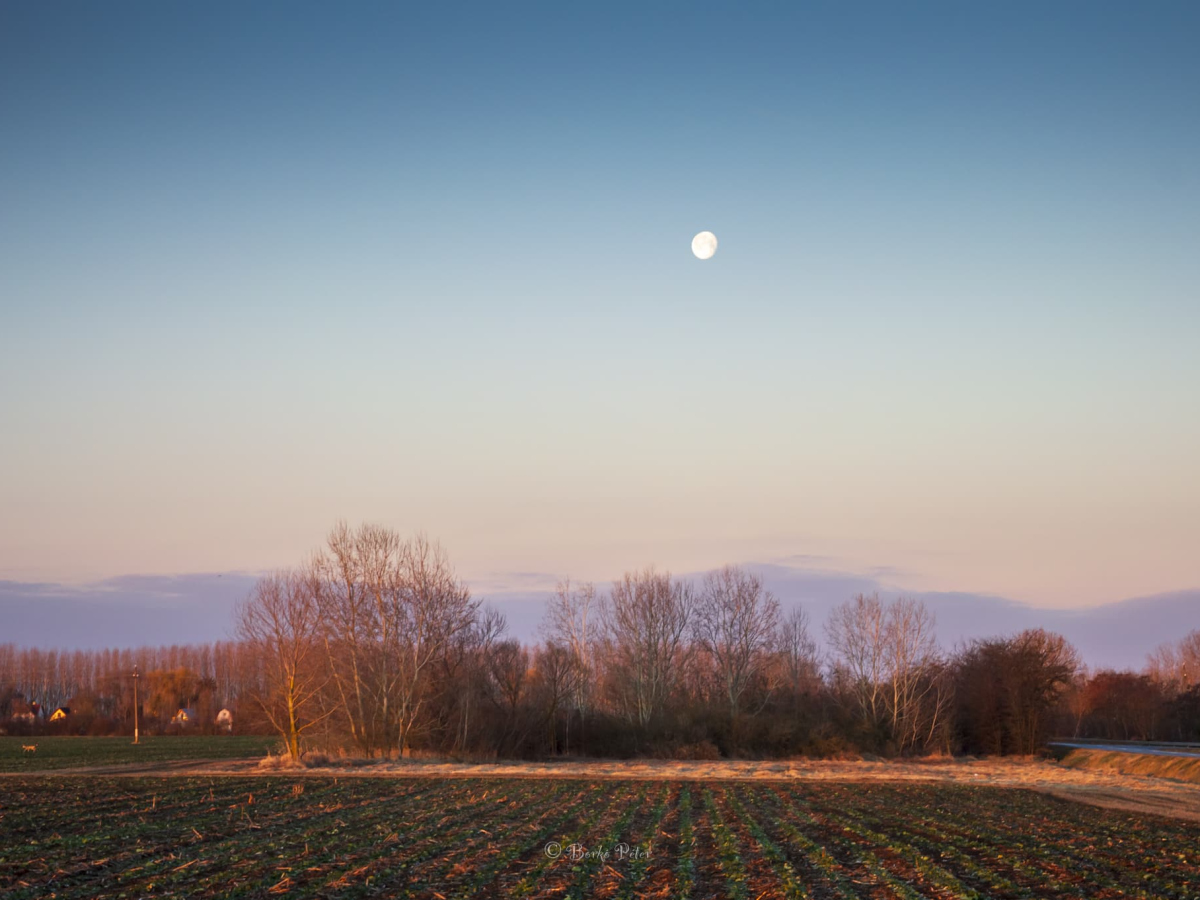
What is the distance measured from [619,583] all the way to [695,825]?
52180 mm

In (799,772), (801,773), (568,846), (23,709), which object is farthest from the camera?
(23,709)

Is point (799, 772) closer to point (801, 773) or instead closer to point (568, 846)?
point (801, 773)

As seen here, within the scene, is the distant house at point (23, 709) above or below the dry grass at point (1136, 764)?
below

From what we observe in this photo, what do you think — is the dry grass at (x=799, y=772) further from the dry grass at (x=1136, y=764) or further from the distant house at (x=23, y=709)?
the distant house at (x=23, y=709)

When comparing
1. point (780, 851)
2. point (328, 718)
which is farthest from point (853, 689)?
point (780, 851)

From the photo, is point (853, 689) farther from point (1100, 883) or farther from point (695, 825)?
point (1100, 883)

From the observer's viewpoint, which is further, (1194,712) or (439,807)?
(1194,712)

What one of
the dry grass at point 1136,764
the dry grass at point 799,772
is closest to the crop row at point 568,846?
the dry grass at point 799,772

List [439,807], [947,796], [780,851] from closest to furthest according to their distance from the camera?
[780,851] → [439,807] → [947,796]

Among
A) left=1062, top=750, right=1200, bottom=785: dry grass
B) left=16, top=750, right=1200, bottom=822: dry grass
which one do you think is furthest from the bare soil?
left=1062, top=750, right=1200, bottom=785: dry grass

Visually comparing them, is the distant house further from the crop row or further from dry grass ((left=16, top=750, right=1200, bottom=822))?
the crop row

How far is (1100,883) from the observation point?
1504cm

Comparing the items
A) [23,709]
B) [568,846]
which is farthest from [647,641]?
[23,709]

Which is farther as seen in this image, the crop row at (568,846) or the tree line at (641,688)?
the tree line at (641,688)
